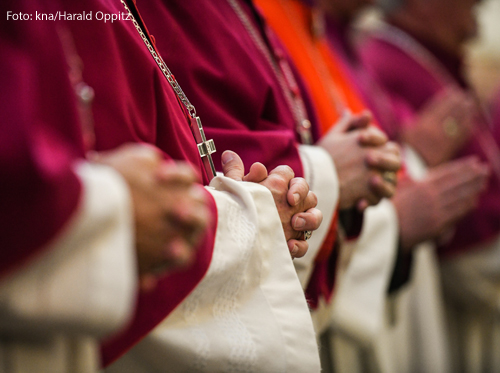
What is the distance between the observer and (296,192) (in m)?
0.74

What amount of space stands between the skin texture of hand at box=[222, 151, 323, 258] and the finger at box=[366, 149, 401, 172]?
30 centimetres

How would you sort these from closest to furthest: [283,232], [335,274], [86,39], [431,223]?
[86,39] → [283,232] → [335,274] → [431,223]

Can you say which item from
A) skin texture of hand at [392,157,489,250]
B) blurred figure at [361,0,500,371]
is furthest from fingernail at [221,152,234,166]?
blurred figure at [361,0,500,371]

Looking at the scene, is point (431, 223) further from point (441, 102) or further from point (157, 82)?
point (157, 82)

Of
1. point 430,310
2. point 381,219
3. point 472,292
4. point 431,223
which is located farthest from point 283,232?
point 472,292

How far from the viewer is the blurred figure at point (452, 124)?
1.84 metres

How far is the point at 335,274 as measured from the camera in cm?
106

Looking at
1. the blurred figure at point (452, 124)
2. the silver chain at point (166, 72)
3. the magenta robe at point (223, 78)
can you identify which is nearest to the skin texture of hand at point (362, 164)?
the magenta robe at point (223, 78)

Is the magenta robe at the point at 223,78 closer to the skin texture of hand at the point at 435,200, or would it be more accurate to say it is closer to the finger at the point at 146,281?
the finger at the point at 146,281

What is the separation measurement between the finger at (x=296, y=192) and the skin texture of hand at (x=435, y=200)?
27.8 inches

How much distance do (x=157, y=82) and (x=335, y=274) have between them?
1.87 feet

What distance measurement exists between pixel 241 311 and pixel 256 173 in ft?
0.63

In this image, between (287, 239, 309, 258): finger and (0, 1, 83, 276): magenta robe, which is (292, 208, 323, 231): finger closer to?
(287, 239, 309, 258): finger

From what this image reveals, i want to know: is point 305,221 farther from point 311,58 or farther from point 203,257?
point 311,58
